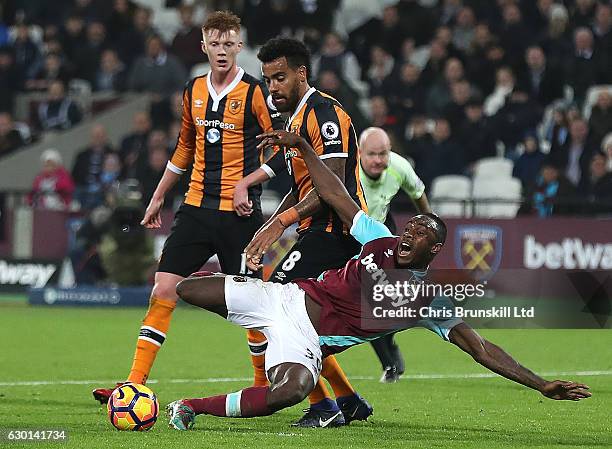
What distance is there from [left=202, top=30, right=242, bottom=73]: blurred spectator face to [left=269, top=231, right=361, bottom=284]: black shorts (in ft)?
4.95

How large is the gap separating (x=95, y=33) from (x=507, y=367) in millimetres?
18856

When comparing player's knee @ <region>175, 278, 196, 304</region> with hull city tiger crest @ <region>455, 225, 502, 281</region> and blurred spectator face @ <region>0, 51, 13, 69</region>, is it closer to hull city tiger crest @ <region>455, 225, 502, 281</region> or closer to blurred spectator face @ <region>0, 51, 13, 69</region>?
hull city tiger crest @ <region>455, 225, 502, 281</region>

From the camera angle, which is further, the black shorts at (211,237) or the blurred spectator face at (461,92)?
the blurred spectator face at (461,92)

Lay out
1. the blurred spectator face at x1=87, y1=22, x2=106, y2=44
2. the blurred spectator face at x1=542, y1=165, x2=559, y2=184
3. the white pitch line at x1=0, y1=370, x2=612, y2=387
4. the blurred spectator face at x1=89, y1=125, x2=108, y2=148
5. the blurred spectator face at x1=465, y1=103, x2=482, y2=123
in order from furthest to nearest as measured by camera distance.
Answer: the blurred spectator face at x1=87, y1=22, x2=106, y2=44 < the blurred spectator face at x1=89, y1=125, x2=108, y2=148 < the blurred spectator face at x1=465, y1=103, x2=482, y2=123 < the blurred spectator face at x1=542, y1=165, x2=559, y2=184 < the white pitch line at x1=0, y1=370, x2=612, y2=387

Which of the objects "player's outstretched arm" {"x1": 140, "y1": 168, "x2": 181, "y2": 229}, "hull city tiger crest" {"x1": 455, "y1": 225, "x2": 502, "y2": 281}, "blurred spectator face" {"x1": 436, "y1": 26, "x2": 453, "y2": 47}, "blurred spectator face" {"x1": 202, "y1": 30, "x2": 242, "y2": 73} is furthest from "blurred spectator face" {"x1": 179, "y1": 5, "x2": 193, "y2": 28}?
"blurred spectator face" {"x1": 202, "y1": 30, "x2": 242, "y2": 73}

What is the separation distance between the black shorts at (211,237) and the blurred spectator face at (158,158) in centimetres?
1146

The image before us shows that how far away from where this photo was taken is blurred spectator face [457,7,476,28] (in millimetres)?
21797

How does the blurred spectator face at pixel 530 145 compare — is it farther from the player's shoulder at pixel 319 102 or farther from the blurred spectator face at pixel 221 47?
the player's shoulder at pixel 319 102

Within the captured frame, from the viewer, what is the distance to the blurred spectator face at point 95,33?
25.0 meters

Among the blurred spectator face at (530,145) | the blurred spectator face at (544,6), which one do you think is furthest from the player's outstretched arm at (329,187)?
the blurred spectator face at (544,6)

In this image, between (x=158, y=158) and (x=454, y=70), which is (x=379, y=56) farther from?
(x=158, y=158)

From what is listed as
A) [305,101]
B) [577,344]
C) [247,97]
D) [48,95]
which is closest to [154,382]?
[247,97]

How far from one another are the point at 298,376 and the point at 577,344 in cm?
738

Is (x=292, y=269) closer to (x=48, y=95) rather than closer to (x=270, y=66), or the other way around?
(x=270, y=66)
